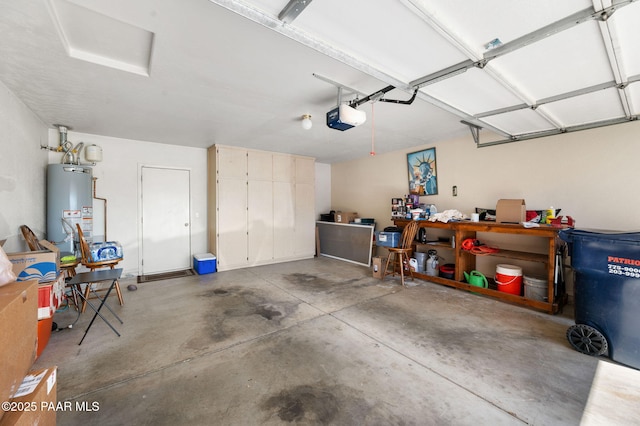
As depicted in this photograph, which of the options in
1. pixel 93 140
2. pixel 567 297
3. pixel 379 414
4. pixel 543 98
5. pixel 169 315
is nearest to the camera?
pixel 379 414

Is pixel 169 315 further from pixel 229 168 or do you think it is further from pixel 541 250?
pixel 541 250

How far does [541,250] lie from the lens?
384 centimetres

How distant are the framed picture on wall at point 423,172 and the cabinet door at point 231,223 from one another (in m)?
3.71

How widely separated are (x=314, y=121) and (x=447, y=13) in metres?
2.52

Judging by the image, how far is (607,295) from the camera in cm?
222

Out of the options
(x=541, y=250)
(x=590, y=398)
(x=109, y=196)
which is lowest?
(x=590, y=398)

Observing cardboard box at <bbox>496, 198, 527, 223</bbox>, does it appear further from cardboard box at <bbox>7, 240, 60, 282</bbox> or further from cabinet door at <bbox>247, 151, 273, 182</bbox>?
cardboard box at <bbox>7, 240, 60, 282</bbox>

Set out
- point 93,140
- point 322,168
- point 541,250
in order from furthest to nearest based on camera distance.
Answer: point 322,168 → point 93,140 → point 541,250

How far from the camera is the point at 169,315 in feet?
10.4

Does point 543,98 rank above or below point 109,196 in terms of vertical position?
above

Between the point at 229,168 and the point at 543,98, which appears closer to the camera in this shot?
the point at 543,98

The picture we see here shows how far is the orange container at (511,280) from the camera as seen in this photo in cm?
355

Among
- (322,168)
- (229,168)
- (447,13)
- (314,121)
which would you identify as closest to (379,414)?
(447,13)

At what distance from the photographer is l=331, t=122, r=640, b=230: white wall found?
10.5 ft
